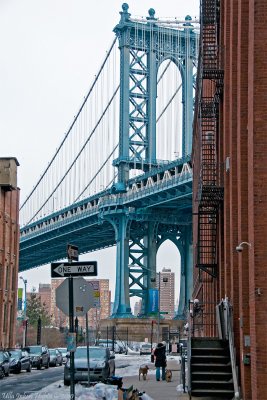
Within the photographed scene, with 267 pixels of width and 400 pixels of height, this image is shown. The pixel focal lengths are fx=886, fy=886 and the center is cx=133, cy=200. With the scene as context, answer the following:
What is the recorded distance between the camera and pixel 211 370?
18844 millimetres

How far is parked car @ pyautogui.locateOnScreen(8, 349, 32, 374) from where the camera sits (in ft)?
132

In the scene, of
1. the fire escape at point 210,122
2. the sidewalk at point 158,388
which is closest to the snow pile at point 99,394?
the sidewalk at point 158,388

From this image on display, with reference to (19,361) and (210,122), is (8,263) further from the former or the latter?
(210,122)

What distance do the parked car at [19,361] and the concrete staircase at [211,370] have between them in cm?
2174

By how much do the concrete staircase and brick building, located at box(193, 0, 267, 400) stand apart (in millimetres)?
606

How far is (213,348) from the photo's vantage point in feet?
63.5

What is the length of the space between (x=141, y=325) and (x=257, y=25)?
77.3 m

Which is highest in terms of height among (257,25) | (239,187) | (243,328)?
(257,25)

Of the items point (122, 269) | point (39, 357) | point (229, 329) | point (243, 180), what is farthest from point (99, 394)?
point (122, 269)

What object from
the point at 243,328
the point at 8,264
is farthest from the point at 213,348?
the point at 8,264

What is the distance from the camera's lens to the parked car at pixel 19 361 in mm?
40156

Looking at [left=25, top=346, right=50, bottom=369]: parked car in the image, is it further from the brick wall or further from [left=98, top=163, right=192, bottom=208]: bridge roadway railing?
[left=98, top=163, right=192, bottom=208]: bridge roadway railing

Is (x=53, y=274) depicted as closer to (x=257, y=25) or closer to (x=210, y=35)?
(x=257, y=25)

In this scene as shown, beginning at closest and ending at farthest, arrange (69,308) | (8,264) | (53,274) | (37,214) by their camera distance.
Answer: (69,308)
(53,274)
(8,264)
(37,214)
